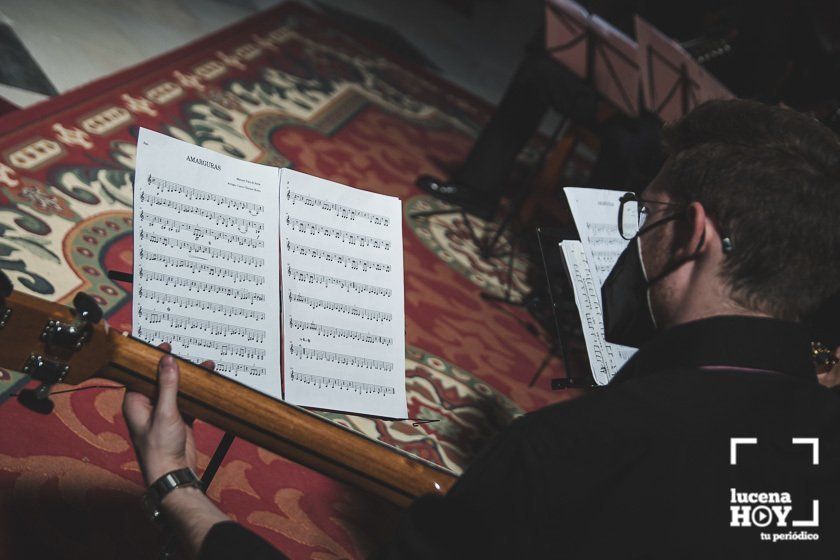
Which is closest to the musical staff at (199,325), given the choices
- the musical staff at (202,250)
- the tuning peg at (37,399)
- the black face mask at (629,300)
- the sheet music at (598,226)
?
the musical staff at (202,250)

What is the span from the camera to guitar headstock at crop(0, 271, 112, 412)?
39.2 inches

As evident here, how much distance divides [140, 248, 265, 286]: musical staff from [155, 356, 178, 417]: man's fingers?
20cm

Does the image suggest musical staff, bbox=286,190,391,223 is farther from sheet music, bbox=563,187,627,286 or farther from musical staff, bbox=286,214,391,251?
sheet music, bbox=563,187,627,286

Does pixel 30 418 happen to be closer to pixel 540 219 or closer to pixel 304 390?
pixel 304 390

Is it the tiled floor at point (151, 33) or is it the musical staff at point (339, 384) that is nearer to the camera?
the musical staff at point (339, 384)

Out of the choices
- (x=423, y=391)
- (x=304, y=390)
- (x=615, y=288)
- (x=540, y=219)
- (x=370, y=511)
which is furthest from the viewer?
(x=540, y=219)

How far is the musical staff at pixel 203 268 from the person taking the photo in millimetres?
1217

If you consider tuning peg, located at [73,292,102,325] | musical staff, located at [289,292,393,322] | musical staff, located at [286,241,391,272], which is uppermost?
tuning peg, located at [73,292,102,325]

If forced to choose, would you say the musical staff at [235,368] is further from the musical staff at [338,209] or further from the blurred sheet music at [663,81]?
the blurred sheet music at [663,81]

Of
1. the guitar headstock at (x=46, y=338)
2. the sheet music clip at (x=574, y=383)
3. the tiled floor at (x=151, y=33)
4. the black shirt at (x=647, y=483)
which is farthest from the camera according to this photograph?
the tiled floor at (x=151, y=33)

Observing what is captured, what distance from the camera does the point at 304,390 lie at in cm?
130

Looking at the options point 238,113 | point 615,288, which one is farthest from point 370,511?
point 238,113

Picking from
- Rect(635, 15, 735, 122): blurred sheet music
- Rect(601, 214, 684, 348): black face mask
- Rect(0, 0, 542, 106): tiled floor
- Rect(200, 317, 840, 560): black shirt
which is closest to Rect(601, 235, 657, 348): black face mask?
Rect(601, 214, 684, 348): black face mask

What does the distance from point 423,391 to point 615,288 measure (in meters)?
1.24
